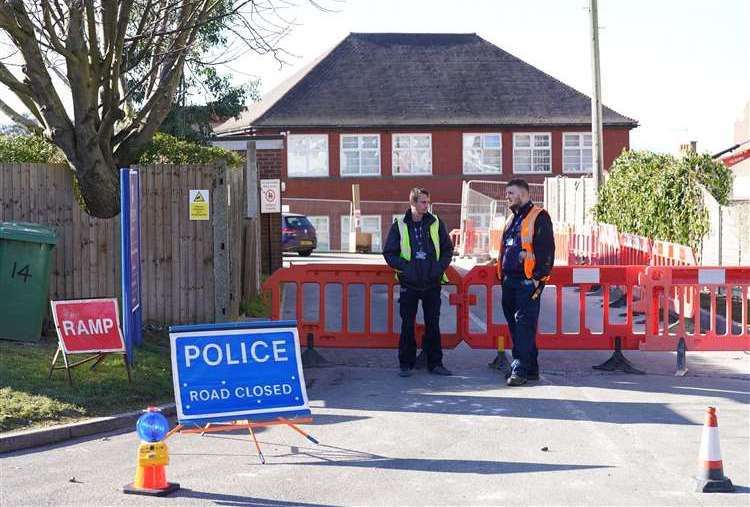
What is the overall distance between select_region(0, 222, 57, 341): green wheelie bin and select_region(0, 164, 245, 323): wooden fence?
0.97 metres

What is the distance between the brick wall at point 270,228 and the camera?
22.4 m

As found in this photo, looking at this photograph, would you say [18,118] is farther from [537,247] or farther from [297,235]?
[297,235]

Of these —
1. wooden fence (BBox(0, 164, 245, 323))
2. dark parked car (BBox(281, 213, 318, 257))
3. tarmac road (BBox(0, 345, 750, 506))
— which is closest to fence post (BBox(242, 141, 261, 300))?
wooden fence (BBox(0, 164, 245, 323))

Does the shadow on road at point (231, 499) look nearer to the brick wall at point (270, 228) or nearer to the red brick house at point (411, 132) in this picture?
the brick wall at point (270, 228)

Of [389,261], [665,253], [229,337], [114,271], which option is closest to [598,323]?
[665,253]

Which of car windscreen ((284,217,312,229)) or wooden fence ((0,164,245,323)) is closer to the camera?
wooden fence ((0,164,245,323))

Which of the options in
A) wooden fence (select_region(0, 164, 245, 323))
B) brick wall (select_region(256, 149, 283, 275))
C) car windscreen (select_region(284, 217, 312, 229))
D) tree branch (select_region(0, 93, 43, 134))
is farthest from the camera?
car windscreen (select_region(284, 217, 312, 229))

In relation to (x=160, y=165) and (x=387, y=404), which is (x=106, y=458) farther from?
(x=160, y=165)

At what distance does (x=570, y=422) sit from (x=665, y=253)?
29.8ft

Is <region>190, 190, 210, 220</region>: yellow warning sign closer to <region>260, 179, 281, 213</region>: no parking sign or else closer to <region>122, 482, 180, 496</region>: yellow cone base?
<region>122, 482, 180, 496</region>: yellow cone base

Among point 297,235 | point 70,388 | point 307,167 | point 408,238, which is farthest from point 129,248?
point 307,167

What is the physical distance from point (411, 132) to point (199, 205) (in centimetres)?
3541

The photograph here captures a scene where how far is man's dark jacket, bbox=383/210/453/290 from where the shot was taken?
12.0m

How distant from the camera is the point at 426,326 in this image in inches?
481
